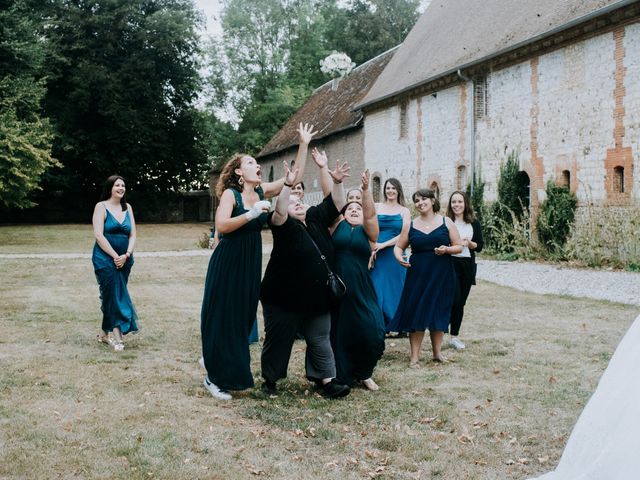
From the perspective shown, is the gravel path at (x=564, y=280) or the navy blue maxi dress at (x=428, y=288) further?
the gravel path at (x=564, y=280)

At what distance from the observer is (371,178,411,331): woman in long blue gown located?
801 cm

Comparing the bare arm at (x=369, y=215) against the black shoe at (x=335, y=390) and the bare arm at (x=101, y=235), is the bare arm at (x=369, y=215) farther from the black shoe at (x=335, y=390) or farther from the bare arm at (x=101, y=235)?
the bare arm at (x=101, y=235)

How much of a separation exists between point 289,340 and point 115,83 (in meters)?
35.5

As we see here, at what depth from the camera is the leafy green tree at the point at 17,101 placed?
24.5m

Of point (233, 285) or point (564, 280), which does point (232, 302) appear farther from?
point (564, 280)

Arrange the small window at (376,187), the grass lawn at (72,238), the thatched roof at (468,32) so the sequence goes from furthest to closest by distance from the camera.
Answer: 1. the small window at (376,187)
2. the grass lawn at (72,238)
3. the thatched roof at (468,32)

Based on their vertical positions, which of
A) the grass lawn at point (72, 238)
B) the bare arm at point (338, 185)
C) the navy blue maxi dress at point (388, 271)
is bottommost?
the grass lawn at point (72, 238)

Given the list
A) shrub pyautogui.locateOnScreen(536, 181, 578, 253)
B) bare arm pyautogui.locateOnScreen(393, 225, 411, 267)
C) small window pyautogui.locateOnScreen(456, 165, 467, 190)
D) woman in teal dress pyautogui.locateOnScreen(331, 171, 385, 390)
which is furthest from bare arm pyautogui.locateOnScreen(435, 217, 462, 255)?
small window pyautogui.locateOnScreen(456, 165, 467, 190)

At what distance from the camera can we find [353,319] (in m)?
6.17

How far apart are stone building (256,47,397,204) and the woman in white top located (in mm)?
21928

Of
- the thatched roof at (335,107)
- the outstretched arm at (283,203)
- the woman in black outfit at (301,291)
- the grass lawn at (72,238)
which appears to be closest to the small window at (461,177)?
the thatched roof at (335,107)

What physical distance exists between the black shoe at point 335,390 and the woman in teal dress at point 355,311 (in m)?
0.15

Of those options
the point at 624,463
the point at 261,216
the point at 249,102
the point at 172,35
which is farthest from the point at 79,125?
the point at 624,463

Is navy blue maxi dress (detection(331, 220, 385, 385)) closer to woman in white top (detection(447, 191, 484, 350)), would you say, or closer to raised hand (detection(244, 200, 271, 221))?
raised hand (detection(244, 200, 271, 221))
